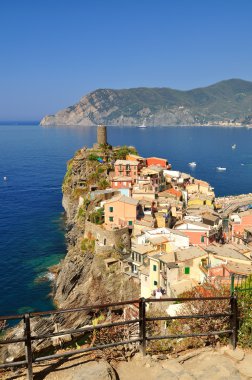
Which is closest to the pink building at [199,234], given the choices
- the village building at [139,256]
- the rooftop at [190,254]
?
the village building at [139,256]

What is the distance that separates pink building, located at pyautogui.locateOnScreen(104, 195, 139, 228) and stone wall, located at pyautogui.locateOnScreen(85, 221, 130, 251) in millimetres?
2074

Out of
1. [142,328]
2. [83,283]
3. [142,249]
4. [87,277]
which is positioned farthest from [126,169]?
[142,328]

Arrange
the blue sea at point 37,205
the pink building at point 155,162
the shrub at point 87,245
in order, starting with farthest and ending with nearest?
the pink building at point 155,162 < the blue sea at point 37,205 < the shrub at point 87,245

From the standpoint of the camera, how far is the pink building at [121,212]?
42719 mm

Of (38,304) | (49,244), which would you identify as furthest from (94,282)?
(49,244)

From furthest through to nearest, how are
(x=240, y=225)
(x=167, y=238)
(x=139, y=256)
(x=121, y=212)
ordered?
1. (x=240, y=225)
2. (x=121, y=212)
3. (x=167, y=238)
4. (x=139, y=256)

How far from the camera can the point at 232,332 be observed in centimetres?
677

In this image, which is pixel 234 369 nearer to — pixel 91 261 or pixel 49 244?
pixel 91 261

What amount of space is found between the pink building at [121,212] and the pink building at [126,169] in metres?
17.6

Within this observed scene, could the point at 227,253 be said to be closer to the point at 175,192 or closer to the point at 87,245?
the point at 87,245

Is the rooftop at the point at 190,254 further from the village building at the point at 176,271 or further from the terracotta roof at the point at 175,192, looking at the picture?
the terracotta roof at the point at 175,192

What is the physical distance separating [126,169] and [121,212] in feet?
62.7

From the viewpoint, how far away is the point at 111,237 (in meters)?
39.1

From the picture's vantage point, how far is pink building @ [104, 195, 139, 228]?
4272cm
